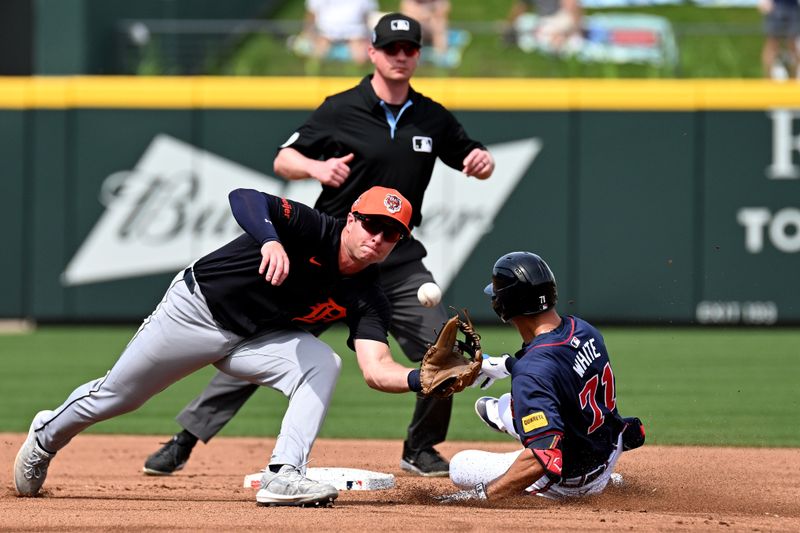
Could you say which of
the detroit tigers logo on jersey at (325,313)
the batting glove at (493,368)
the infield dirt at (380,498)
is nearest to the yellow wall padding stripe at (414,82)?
the infield dirt at (380,498)

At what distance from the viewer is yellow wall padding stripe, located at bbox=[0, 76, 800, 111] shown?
1414 cm

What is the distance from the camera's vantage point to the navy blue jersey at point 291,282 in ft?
16.6

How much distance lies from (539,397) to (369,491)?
1.27m

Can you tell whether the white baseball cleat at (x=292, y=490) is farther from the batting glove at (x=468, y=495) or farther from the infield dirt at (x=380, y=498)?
the batting glove at (x=468, y=495)

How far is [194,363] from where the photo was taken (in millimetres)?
5180

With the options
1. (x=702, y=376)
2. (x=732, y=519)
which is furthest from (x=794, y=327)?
(x=732, y=519)

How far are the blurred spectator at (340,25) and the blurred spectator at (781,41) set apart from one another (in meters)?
4.58

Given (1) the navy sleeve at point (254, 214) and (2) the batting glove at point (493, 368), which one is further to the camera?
(2) the batting glove at point (493, 368)

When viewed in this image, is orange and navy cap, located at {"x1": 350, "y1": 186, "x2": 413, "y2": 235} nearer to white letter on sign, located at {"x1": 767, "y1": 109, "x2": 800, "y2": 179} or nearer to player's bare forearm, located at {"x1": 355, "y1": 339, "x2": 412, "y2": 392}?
player's bare forearm, located at {"x1": 355, "y1": 339, "x2": 412, "y2": 392}

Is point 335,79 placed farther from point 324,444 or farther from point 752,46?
point 324,444

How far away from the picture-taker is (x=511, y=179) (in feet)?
47.2

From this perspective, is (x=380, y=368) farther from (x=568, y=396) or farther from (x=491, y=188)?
(x=491, y=188)

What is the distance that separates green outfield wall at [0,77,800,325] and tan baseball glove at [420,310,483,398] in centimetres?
914

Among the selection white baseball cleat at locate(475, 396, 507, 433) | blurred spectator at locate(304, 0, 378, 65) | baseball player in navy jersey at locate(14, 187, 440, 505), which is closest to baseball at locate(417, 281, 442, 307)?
baseball player in navy jersey at locate(14, 187, 440, 505)
